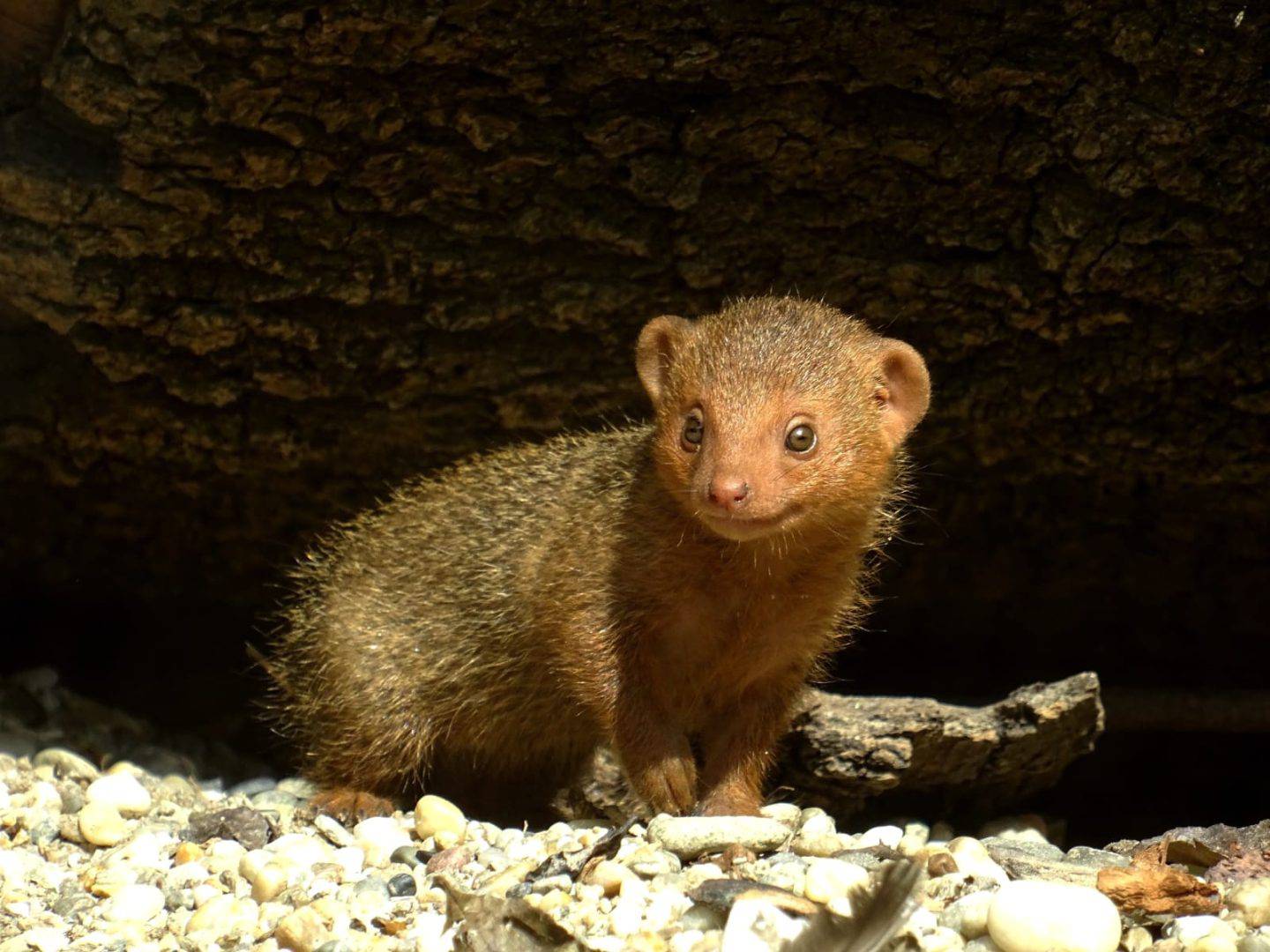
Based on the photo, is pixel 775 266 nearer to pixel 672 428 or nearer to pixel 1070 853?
pixel 672 428

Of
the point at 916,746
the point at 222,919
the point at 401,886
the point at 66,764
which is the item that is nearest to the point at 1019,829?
the point at 916,746

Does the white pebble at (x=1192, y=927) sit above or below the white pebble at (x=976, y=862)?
above

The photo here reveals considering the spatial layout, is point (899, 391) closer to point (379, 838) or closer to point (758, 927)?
point (758, 927)

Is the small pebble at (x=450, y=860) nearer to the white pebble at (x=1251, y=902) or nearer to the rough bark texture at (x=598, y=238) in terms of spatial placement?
→ the rough bark texture at (x=598, y=238)

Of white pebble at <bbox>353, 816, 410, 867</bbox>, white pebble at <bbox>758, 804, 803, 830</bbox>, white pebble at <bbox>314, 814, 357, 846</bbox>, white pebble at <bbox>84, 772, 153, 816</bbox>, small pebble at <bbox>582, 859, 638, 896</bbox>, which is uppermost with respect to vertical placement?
small pebble at <bbox>582, 859, 638, 896</bbox>

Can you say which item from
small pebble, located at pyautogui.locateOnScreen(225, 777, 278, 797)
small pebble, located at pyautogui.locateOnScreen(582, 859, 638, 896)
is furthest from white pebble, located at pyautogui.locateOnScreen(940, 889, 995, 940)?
small pebble, located at pyautogui.locateOnScreen(225, 777, 278, 797)

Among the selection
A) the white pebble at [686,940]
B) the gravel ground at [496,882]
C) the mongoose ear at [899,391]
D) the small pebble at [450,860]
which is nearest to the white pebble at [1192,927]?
the gravel ground at [496,882]

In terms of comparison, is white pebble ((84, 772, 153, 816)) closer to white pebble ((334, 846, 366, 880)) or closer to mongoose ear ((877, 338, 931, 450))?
white pebble ((334, 846, 366, 880))
